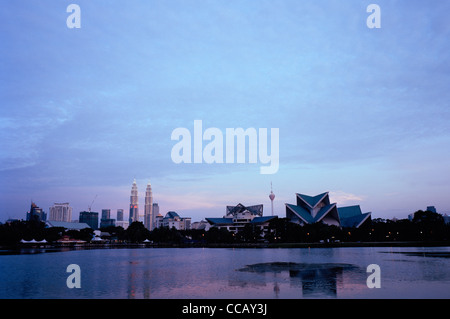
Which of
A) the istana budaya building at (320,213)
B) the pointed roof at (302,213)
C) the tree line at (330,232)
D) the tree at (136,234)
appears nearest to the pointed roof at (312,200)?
the istana budaya building at (320,213)

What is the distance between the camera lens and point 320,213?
162m

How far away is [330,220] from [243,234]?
47.9 meters

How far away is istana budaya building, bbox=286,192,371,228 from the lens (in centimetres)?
15925

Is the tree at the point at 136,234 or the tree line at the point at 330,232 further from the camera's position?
the tree at the point at 136,234

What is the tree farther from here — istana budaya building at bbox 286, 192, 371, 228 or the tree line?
istana budaya building at bbox 286, 192, 371, 228

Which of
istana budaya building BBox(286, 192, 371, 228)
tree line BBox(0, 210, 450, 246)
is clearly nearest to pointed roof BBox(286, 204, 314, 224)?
istana budaya building BBox(286, 192, 371, 228)

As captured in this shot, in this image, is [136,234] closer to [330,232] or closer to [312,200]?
[312,200]

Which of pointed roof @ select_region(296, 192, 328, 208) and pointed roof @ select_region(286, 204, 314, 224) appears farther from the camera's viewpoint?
pointed roof @ select_region(296, 192, 328, 208)

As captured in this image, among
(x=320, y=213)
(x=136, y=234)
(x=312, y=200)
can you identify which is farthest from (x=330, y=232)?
(x=136, y=234)

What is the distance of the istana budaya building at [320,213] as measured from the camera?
159250 mm

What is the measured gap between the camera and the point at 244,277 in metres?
30.4

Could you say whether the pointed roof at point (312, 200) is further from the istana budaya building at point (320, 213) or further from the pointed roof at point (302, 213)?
the pointed roof at point (302, 213)
